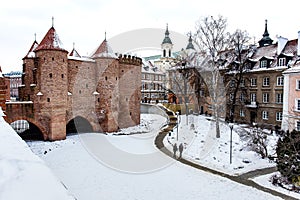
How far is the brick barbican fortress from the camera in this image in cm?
2058

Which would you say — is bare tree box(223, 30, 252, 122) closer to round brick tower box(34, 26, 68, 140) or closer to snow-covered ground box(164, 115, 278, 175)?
snow-covered ground box(164, 115, 278, 175)

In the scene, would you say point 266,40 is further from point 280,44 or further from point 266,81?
point 266,81

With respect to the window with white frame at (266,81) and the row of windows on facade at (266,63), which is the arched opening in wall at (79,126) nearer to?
the window with white frame at (266,81)

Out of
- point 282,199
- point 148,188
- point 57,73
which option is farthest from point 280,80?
point 57,73

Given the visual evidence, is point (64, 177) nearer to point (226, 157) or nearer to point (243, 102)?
point (226, 157)

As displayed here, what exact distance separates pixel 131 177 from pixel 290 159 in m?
8.51

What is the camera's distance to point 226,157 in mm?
16766

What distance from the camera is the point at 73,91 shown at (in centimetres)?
2331

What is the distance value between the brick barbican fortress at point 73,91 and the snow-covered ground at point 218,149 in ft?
24.0

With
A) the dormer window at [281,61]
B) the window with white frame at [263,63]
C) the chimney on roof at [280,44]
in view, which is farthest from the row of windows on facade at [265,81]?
the chimney on roof at [280,44]

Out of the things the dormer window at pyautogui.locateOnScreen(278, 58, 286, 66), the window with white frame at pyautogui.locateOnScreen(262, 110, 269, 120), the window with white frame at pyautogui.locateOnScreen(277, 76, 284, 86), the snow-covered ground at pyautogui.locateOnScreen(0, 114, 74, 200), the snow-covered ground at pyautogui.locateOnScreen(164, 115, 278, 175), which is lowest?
the snow-covered ground at pyautogui.locateOnScreen(164, 115, 278, 175)

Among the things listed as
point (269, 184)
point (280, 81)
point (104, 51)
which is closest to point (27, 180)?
point (269, 184)

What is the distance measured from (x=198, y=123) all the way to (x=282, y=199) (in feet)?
54.7

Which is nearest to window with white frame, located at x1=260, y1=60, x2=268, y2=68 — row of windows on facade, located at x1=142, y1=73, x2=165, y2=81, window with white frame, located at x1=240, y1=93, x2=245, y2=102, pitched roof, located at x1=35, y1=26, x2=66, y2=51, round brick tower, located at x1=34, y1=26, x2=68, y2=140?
Answer: window with white frame, located at x1=240, y1=93, x2=245, y2=102
